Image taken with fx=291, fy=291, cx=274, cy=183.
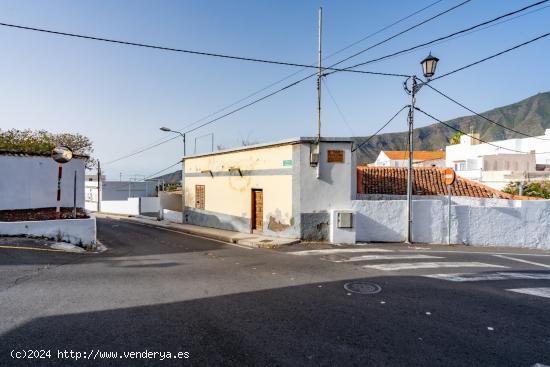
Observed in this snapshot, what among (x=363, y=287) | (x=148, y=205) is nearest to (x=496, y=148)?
(x=363, y=287)

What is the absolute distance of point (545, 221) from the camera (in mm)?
13750

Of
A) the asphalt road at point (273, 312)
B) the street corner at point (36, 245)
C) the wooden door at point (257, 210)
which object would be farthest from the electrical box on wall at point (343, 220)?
the street corner at point (36, 245)

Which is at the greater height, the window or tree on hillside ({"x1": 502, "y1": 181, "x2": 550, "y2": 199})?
tree on hillside ({"x1": 502, "y1": 181, "x2": 550, "y2": 199})

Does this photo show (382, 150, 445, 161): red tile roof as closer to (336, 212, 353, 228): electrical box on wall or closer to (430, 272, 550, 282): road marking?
(336, 212, 353, 228): electrical box on wall

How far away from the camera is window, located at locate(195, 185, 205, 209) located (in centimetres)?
2042

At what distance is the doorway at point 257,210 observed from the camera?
15.4 meters

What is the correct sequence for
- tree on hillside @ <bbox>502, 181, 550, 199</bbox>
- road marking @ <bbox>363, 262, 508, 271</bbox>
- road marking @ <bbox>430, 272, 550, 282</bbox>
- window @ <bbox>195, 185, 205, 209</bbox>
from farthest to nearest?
1. tree on hillside @ <bbox>502, 181, 550, 199</bbox>
2. window @ <bbox>195, 185, 205, 209</bbox>
3. road marking @ <bbox>363, 262, 508, 271</bbox>
4. road marking @ <bbox>430, 272, 550, 282</bbox>

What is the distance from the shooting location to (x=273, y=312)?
16.9 feet

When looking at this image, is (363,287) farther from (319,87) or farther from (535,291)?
(319,87)

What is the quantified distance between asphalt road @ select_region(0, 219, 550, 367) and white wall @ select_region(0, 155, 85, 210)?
548 cm

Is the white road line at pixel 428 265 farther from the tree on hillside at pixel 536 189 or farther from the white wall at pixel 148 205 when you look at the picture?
the white wall at pixel 148 205

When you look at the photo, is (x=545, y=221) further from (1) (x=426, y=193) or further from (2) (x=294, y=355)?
(2) (x=294, y=355)

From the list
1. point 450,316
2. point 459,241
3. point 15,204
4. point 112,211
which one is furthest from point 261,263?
point 112,211

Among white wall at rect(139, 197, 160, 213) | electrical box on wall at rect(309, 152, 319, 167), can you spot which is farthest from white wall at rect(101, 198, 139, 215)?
electrical box on wall at rect(309, 152, 319, 167)
